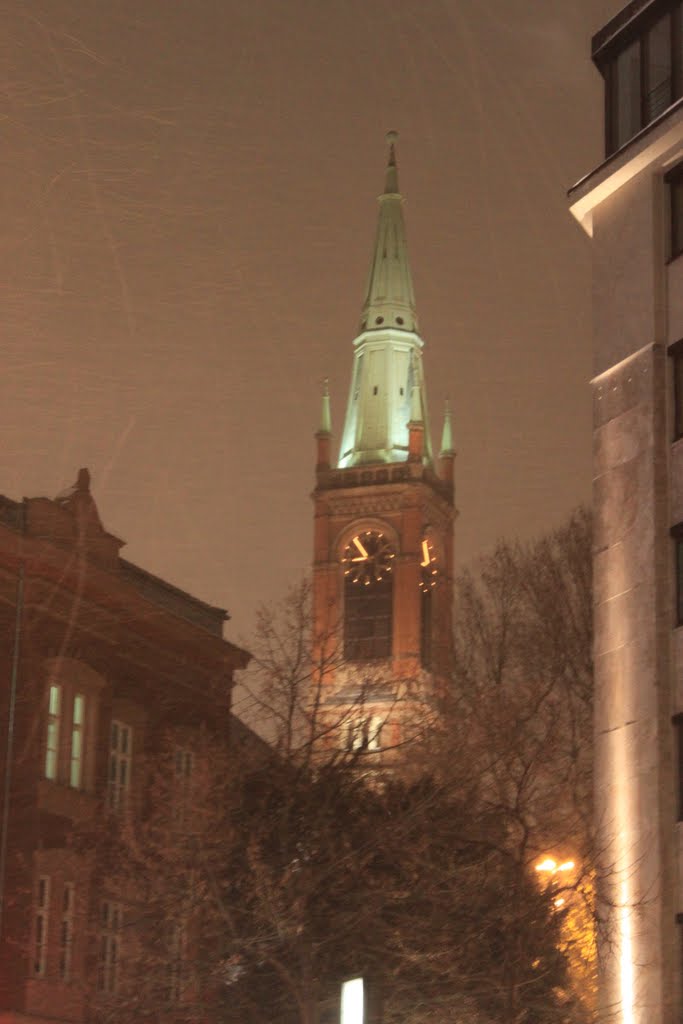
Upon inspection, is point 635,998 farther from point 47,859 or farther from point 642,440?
point 47,859

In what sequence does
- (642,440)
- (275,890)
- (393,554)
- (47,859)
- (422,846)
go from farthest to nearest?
1. (393,554)
2. (47,859)
3. (642,440)
4. (422,846)
5. (275,890)

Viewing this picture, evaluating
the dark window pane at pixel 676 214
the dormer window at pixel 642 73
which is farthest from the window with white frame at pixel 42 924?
the dormer window at pixel 642 73

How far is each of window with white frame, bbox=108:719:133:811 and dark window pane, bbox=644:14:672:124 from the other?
18.0m

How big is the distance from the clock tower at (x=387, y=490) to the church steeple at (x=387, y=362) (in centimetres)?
7

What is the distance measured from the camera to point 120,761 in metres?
43.9

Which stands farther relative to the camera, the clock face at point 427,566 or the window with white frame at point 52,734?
the clock face at point 427,566

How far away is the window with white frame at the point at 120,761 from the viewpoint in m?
43.1

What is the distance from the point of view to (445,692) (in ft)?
159

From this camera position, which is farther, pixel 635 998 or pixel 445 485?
pixel 445 485

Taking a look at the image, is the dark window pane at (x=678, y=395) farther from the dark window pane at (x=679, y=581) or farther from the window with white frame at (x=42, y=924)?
the window with white frame at (x=42, y=924)

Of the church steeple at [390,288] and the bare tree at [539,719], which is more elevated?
the church steeple at [390,288]

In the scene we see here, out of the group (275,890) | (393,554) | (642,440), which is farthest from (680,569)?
(393,554)

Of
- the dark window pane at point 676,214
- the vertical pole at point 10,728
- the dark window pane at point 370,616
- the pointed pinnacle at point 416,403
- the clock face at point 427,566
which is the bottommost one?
the vertical pole at point 10,728

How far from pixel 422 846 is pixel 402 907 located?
4.20 feet
